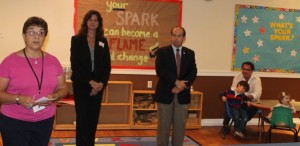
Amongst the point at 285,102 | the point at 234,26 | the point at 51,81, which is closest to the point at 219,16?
the point at 234,26

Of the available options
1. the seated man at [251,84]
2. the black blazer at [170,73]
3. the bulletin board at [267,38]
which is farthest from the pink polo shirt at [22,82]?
the bulletin board at [267,38]

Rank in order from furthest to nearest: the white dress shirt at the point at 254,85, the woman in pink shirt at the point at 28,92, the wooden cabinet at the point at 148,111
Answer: the wooden cabinet at the point at 148,111 < the white dress shirt at the point at 254,85 < the woman in pink shirt at the point at 28,92

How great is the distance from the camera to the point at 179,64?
385 centimetres

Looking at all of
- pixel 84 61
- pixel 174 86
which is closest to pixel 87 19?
pixel 84 61

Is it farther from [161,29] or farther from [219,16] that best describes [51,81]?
[219,16]

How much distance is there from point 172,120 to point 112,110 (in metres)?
1.80

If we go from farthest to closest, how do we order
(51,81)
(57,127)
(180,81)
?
(57,127)
(180,81)
(51,81)

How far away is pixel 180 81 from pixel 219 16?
2.44 m

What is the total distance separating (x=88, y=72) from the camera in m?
3.39

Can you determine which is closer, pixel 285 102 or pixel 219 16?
pixel 285 102

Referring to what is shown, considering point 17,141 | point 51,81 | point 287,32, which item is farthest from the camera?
point 287,32

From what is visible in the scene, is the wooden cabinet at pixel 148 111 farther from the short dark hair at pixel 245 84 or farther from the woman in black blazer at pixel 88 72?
the woman in black blazer at pixel 88 72

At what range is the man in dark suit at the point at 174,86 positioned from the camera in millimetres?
3768

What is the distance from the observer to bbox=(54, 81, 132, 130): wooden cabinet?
5227 mm
